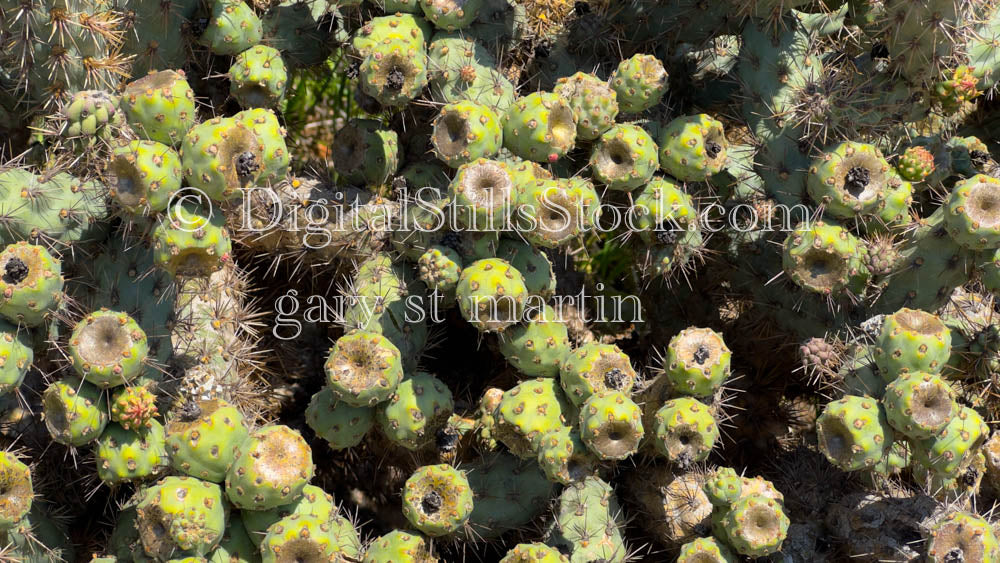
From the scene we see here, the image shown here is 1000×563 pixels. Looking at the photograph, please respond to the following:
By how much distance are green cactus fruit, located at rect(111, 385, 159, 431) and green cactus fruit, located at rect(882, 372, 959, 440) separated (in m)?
2.54

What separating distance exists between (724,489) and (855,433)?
1.58 feet

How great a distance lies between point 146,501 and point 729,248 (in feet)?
8.50

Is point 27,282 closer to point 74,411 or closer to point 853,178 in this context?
point 74,411

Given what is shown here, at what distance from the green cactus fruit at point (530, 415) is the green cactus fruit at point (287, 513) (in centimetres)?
67

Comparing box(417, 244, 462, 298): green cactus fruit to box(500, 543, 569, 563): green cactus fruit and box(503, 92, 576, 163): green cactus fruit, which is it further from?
box(500, 543, 569, 563): green cactus fruit

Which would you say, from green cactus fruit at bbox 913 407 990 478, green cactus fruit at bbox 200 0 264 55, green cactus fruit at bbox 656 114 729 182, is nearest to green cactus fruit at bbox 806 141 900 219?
green cactus fruit at bbox 656 114 729 182

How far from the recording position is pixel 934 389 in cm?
344

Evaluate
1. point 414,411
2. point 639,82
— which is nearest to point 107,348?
point 414,411

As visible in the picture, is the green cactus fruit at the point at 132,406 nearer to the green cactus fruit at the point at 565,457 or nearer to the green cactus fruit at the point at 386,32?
the green cactus fruit at the point at 565,457

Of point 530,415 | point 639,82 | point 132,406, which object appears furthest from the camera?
point 639,82

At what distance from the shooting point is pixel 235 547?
3539 mm

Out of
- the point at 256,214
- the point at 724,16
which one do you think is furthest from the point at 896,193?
the point at 256,214

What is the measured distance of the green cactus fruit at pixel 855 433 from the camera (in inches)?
137

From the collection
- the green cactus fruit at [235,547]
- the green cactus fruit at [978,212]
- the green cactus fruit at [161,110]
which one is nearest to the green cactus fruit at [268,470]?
the green cactus fruit at [235,547]
